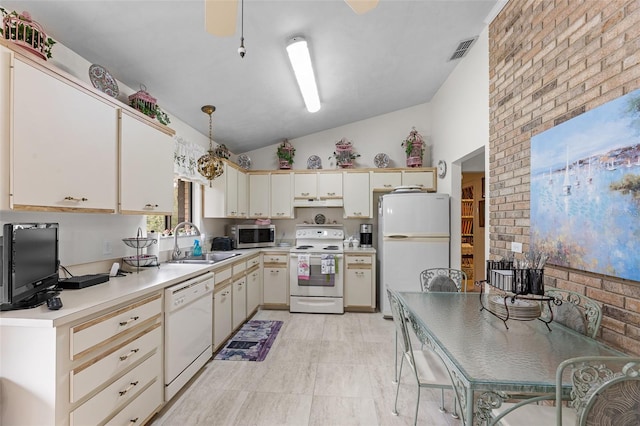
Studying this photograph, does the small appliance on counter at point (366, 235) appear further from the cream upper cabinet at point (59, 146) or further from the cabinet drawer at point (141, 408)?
the cream upper cabinet at point (59, 146)

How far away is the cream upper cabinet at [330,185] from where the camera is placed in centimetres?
469

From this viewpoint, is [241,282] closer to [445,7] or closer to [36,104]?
[36,104]

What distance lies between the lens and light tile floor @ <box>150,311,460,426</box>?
6.72 feet

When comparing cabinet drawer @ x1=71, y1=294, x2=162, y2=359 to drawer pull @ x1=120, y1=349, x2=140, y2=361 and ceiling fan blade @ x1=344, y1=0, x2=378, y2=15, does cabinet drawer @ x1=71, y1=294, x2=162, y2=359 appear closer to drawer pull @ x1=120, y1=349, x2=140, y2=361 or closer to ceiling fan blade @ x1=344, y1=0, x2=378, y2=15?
drawer pull @ x1=120, y1=349, x2=140, y2=361

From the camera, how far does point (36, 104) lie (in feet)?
4.84

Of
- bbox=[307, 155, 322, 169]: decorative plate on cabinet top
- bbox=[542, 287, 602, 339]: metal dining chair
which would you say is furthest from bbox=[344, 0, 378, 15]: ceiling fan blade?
bbox=[307, 155, 322, 169]: decorative plate on cabinet top

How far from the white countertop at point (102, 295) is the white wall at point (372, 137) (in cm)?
295

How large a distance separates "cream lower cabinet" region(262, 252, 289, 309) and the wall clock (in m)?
2.57

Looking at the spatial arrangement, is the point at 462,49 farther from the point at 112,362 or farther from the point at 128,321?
the point at 112,362

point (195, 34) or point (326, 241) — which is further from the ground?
point (195, 34)

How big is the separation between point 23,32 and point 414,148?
4.29 meters

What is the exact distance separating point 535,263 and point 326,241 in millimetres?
3315

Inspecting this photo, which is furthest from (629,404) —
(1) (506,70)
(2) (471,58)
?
(2) (471,58)

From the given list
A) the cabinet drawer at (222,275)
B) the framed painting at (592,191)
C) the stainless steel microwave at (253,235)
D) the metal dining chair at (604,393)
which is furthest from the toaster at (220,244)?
the metal dining chair at (604,393)
